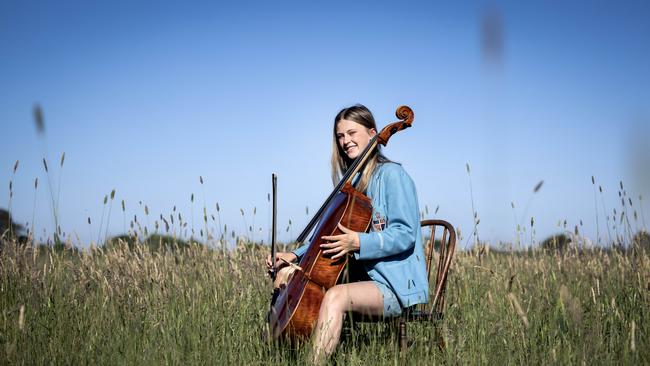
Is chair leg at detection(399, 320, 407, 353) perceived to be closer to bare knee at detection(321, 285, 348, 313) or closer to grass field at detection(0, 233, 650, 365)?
grass field at detection(0, 233, 650, 365)

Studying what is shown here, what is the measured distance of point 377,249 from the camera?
2.85m

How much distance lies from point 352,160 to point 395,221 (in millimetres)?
537

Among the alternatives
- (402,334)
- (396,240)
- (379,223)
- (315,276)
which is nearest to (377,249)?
(396,240)

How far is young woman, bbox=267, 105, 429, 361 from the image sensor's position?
2.72 meters

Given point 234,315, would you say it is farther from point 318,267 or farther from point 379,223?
point 379,223

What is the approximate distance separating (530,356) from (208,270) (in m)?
2.78

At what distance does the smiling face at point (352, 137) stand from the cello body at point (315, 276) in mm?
366

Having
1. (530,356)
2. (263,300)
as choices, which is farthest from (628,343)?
(263,300)

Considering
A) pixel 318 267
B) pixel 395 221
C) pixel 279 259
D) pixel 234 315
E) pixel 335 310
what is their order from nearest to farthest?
pixel 335 310 → pixel 318 267 → pixel 395 221 → pixel 279 259 → pixel 234 315

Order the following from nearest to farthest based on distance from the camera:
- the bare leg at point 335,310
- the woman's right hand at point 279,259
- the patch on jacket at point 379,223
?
the bare leg at point 335,310, the patch on jacket at point 379,223, the woman's right hand at point 279,259

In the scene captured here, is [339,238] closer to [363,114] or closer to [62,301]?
[363,114]

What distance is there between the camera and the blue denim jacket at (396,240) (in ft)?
9.42

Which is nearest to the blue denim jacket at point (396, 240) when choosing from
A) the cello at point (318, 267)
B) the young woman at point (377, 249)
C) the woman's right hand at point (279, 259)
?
the young woman at point (377, 249)

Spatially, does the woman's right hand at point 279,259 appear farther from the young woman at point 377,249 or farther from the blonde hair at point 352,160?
the blonde hair at point 352,160
